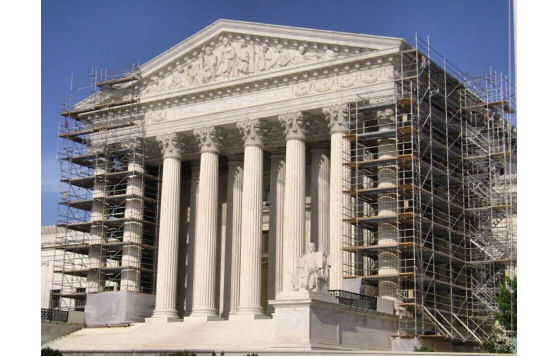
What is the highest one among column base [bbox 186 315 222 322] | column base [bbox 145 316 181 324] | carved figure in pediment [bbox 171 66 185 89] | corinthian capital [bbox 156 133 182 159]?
carved figure in pediment [bbox 171 66 185 89]

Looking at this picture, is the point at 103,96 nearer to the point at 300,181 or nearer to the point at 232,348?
the point at 300,181

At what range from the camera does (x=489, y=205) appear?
44875 millimetres

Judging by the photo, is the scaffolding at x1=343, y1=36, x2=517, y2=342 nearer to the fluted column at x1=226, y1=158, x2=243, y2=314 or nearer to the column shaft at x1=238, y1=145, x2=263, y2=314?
the column shaft at x1=238, y1=145, x2=263, y2=314

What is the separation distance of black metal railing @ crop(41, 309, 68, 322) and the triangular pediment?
517 inches

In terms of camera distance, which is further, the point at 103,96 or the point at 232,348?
the point at 103,96

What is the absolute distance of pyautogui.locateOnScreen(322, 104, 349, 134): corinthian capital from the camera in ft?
147

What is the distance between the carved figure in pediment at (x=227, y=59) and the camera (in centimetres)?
4925

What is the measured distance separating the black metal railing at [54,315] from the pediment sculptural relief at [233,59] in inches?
524

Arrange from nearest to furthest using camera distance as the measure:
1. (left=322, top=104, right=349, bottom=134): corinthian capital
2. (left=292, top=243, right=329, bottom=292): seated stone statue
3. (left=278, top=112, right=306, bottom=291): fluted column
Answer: (left=292, top=243, right=329, bottom=292): seated stone statue < (left=322, top=104, right=349, bottom=134): corinthian capital < (left=278, top=112, right=306, bottom=291): fluted column

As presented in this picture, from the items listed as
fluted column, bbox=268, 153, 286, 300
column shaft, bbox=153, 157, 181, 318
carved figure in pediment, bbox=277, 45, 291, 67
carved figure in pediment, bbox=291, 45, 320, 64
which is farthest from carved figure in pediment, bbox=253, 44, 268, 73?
column shaft, bbox=153, 157, 181, 318

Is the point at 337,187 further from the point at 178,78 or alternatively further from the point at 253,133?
the point at 178,78
